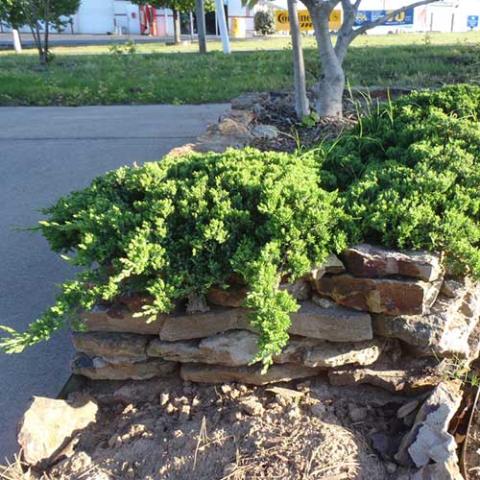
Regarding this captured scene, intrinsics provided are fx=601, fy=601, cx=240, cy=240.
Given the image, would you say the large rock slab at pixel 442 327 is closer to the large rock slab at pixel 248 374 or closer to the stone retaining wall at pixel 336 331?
the stone retaining wall at pixel 336 331

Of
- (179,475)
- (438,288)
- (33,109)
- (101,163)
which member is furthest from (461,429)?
(33,109)

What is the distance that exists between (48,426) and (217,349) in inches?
28.1

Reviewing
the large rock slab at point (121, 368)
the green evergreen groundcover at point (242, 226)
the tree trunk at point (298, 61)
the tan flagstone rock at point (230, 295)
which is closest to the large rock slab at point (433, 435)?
the green evergreen groundcover at point (242, 226)

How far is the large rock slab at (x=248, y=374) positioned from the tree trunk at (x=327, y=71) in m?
3.75

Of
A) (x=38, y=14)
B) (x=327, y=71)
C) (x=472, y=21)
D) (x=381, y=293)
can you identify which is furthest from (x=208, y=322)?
(x=472, y=21)

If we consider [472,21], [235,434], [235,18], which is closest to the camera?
[235,434]

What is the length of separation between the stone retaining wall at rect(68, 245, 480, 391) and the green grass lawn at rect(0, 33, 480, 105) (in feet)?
23.9

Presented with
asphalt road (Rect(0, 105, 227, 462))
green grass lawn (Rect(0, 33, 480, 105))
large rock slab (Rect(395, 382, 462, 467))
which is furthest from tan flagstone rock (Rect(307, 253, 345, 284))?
green grass lawn (Rect(0, 33, 480, 105))

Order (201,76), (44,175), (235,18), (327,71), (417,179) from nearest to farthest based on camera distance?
(417,179)
(327,71)
(44,175)
(201,76)
(235,18)

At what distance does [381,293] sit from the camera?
2338 millimetres

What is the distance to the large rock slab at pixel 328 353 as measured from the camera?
7.88 feet

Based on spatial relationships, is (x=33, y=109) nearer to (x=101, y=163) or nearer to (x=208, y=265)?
(x=101, y=163)

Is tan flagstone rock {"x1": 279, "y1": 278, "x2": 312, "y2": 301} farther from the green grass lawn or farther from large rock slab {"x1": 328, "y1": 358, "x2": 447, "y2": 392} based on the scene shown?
the green grass lawn

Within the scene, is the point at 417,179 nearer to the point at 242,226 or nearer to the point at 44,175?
the point at 242,226
